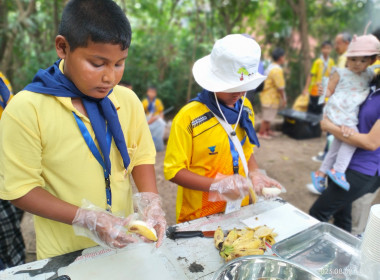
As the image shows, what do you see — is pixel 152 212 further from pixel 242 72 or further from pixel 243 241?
pixel 242 72

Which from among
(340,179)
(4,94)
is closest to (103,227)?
(4,94)

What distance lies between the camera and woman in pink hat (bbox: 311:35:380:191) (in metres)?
2.30

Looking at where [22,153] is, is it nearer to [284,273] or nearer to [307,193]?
[284,273]

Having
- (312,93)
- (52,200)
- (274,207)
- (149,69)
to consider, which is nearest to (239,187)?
(274,207)

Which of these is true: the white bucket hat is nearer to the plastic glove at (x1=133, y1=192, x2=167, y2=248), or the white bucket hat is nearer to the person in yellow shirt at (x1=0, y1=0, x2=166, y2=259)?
the person in yellow shirt at (x1=0, y1=0, x2=166, y2=259)

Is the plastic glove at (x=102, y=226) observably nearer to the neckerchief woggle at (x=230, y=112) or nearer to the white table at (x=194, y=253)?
the white table at (x=194, y=253)

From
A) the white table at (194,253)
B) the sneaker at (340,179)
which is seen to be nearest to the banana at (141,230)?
the white table at (194,253)

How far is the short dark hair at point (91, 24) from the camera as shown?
3.36 ft

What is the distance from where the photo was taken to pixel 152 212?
1.23 meters

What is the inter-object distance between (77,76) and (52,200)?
523mm

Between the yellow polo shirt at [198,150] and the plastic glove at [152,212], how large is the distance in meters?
0.32

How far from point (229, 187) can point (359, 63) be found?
1880 millimetres

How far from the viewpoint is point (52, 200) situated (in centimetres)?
114

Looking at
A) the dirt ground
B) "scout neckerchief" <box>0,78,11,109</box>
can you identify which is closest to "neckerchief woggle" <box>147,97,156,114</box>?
the dirt ground
